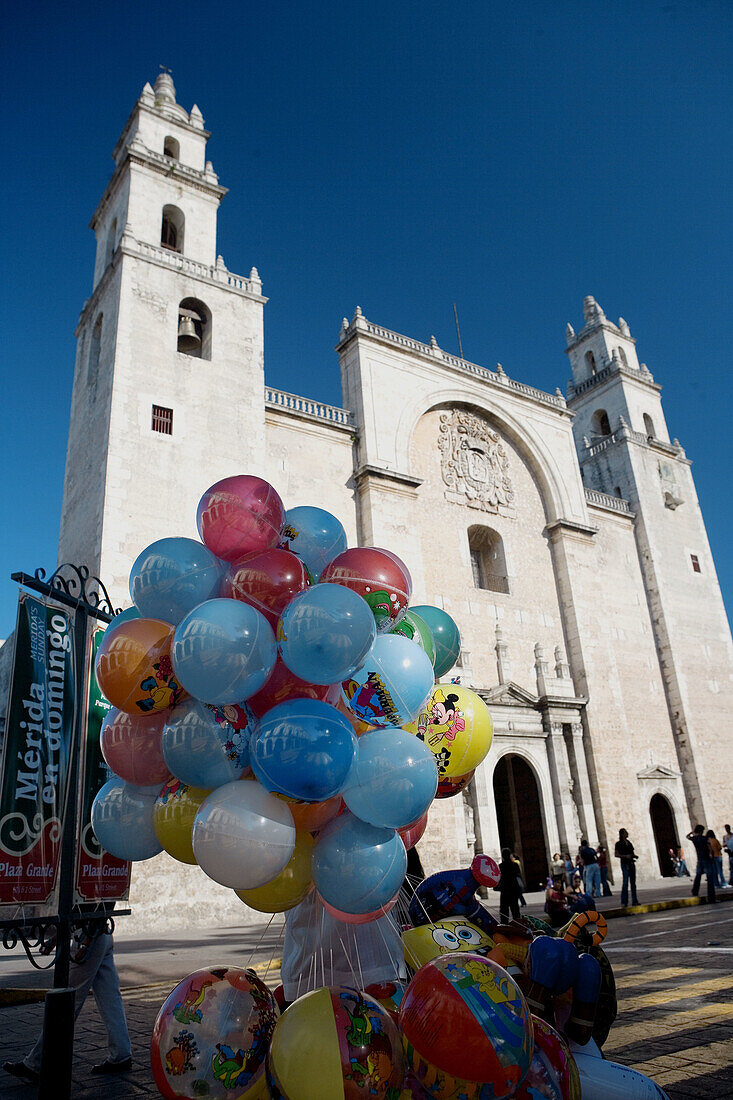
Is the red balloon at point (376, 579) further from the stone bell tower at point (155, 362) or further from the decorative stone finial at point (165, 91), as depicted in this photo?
the decorative stone finial at point (165, 91)

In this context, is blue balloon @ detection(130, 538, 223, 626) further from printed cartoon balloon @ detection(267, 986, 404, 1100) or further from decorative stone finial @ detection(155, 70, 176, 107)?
decorative stone finial @ detection(155, 70, 176, 107)

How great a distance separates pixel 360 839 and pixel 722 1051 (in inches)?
87.8

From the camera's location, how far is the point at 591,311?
30266 mm

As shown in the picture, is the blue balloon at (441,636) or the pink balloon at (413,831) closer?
the pink balloon at (413,831)

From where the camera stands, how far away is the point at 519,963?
370 cm

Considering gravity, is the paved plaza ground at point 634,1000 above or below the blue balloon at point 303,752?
below

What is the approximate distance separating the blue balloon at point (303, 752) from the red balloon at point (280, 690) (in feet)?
1.23

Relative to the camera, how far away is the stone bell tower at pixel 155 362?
14820mm

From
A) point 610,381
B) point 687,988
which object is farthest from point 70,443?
point 610,381

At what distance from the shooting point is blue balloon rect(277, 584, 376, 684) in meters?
3.54

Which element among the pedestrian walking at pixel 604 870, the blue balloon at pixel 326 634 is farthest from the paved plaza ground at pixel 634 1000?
Result: the pedestrian walking at pixel 604 870

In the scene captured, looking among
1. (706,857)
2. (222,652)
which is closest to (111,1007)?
(222,652)

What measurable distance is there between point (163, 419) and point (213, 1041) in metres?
14.3

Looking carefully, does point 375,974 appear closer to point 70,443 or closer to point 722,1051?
point 722,1051
